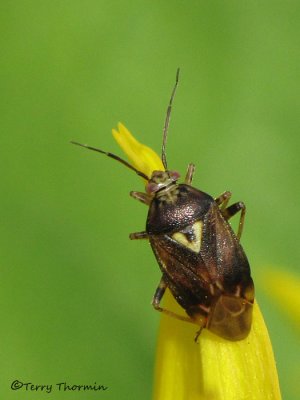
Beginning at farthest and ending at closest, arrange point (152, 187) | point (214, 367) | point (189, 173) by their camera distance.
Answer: point (189, 173) → point (152, 187) → point (214, 367)

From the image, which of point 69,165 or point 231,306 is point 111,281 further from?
point 231,306

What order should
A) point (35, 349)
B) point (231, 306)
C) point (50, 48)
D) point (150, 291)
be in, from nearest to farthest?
1. point (231, 306)
2. point (35, 349)
3. point (150, 291)
4. point (50, 48)

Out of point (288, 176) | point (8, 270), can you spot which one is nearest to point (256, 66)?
point (288, 176)

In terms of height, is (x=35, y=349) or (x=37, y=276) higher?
(x=37, y=276)

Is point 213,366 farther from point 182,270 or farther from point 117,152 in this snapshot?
point 117,152

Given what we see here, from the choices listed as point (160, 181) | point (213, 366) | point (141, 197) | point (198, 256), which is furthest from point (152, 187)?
point (213, 366)

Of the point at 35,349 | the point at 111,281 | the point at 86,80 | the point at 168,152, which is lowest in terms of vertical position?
the point at 35,349

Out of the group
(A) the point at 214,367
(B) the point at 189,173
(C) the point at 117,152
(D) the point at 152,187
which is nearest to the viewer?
(A) the point at 214,367
